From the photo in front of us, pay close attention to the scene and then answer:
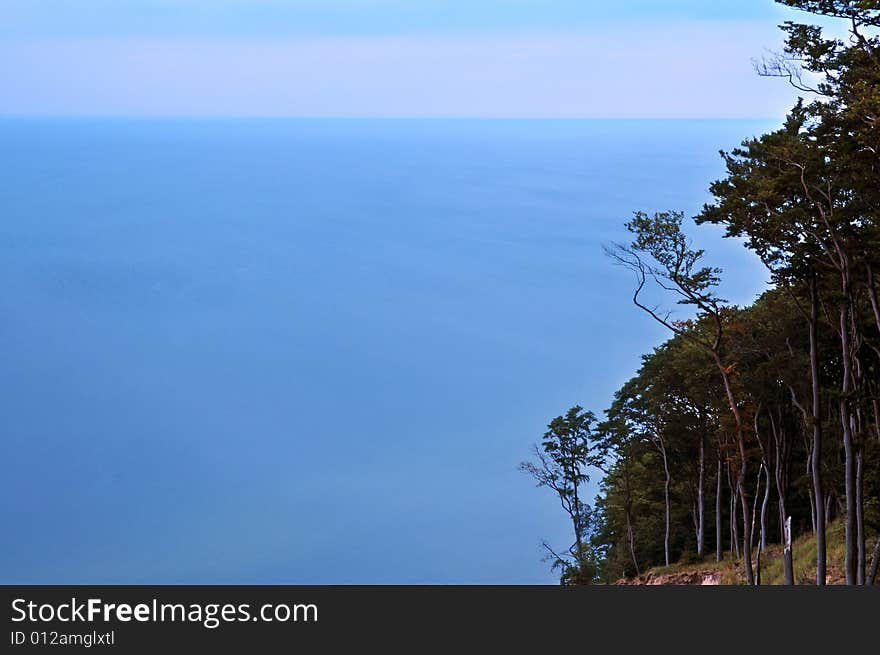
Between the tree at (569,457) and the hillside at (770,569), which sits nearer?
the hillside at (770,569)

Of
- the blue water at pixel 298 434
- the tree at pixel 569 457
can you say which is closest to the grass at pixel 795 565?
the tree at pixel 569 457

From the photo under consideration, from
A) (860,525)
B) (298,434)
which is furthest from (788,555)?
(298,434)

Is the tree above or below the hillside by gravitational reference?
above

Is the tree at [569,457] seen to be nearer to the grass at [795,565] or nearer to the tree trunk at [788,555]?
the grass at [795,565]

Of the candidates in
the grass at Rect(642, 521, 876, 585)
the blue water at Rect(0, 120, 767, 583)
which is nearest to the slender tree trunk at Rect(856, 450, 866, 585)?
the grass at Rect(642, 521, 876, 585)

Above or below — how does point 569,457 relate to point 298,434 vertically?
below

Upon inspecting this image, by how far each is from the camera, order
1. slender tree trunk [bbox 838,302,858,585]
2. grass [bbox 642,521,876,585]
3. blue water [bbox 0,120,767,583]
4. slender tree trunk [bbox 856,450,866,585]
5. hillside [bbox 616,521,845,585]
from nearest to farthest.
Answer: slender tree trunk [bbox 838,302,858,585] < slender tree trunk [bbox 856,450,866,585] < grass [bbox 642,521,876,585] < hillside [bbox 616,521,845,585] < blue water [bbox 0,120,767,583]

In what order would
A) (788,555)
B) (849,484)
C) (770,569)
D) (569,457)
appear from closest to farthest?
(849,484) < (788,555) < (770,569) < (569,457)

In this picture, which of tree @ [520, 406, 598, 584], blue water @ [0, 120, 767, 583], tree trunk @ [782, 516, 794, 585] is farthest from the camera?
blue water @ [0, 120, 767, 583]

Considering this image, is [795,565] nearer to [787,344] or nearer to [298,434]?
[787,344]

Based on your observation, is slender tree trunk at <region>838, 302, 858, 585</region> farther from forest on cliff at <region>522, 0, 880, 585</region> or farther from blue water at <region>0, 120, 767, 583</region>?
blue water at <region>0, 120, 767, 583</region>
